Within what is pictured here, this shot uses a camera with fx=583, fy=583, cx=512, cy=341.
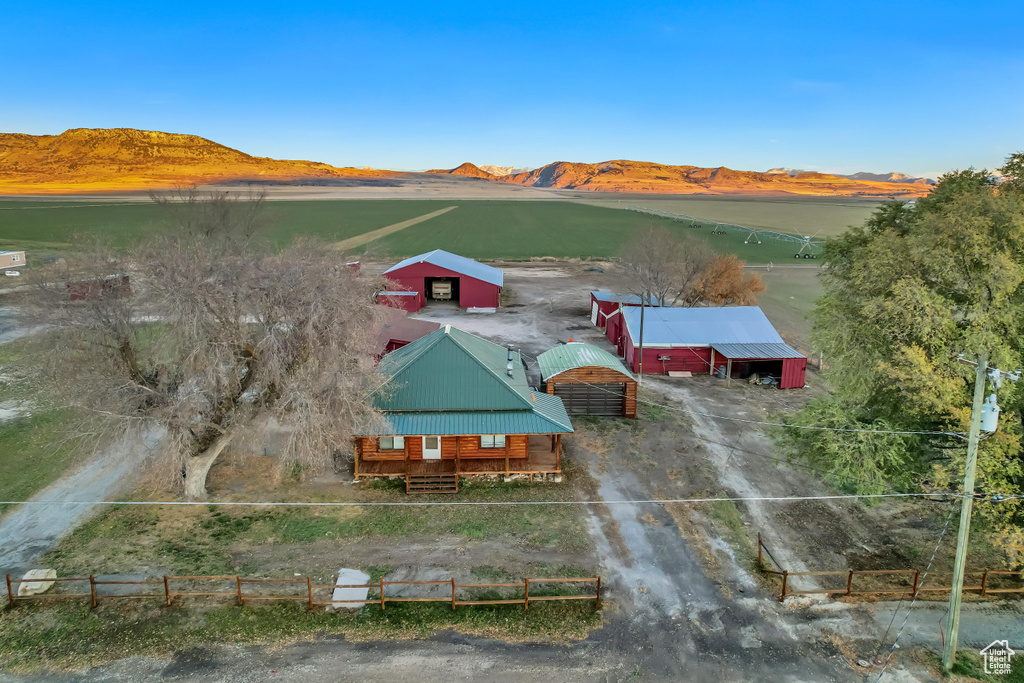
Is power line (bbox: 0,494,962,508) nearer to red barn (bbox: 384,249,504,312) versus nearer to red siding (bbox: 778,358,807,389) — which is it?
red siding (bbox: 778,358,807,389)

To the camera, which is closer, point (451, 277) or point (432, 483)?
point (432, 483)

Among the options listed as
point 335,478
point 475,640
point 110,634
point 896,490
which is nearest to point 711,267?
point 896,490

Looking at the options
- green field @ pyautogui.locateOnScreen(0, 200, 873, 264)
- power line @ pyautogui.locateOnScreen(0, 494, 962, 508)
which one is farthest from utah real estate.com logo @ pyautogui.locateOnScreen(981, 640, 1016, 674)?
green field @ pyautogui.locateOnScreen(0, 200, 873, 264)

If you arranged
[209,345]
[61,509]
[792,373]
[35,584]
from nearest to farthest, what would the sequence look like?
[35,584] < [209,345] < [61,509] < [792,373]

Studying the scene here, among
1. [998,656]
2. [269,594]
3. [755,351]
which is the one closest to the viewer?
[998,656]

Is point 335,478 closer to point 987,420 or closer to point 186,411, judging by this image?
point 186,411

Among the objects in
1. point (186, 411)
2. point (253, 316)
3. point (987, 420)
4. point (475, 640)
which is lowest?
point (475, 640)

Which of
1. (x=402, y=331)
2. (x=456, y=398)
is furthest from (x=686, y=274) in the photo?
(x=456, y=398)

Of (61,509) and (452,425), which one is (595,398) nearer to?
(452,425)
